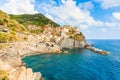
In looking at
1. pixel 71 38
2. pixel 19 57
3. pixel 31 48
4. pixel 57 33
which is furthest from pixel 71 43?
pixel 19 57

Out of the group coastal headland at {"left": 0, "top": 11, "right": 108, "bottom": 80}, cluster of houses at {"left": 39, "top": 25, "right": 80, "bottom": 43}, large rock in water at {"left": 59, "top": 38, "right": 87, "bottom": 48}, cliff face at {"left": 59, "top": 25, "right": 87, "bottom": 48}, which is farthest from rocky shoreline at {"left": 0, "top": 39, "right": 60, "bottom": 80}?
cliff face at {"left": 59, "top": 25, "right": 87, "bottom": 48}

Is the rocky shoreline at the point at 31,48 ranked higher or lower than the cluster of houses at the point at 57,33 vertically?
lower

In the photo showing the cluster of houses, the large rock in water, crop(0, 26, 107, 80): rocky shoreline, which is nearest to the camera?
→ crop(0, 26, 107, 80): rocky shoreline

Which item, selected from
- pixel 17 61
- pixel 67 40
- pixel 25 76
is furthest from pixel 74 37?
pixel 25 76

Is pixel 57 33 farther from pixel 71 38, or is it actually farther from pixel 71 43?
pixel 71 43

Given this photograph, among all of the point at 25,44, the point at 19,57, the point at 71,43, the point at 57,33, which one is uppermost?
the point at 57,33

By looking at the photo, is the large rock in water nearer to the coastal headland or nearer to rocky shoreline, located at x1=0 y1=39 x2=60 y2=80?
the coastal headland

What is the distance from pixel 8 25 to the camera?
161875mm

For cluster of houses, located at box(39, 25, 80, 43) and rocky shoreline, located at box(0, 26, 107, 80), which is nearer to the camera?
rocky shoreline, located at box(0, 26, 107, 80)

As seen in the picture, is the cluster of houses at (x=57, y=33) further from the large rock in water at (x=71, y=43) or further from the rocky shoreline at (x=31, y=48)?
the large rock in water at (x=71, y=43)

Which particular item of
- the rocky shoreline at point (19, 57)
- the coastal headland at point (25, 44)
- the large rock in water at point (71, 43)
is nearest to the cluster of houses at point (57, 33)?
the coastal headland at point (25, 44)

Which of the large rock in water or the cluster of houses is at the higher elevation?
the cluster of houses

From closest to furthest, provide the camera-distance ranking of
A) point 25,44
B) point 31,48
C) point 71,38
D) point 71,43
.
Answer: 1. point 31,48
2. point 25,44
3. point 71,43
4. point 71,38

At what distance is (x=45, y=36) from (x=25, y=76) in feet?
396
